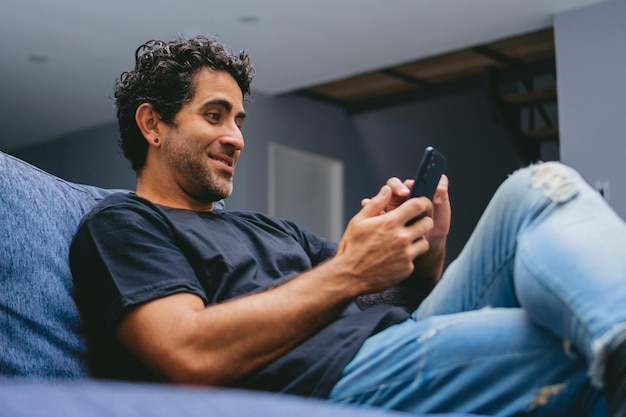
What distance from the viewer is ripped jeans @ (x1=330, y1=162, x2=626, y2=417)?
93cm

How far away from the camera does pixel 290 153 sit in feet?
24.0

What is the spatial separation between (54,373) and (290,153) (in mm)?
6108

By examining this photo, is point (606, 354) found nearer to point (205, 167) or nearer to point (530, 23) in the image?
point (205, 167)

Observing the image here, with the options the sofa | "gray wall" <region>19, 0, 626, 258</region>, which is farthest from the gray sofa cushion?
"gray wall" <region>19, 0, 626, 258</region>

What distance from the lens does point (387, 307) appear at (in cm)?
129

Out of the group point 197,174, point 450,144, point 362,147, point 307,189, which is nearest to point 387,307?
point 197,174

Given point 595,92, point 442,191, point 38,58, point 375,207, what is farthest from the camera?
point 38,58

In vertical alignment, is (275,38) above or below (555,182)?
above

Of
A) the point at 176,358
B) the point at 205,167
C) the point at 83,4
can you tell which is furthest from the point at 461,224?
the point at 176,358

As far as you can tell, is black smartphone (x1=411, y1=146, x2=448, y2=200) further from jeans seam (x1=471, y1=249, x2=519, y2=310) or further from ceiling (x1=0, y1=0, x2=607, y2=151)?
ceiling (x1=0, y1=0, x2=607, y2=151)

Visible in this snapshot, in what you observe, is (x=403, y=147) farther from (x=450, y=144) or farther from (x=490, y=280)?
(x=490, y=280)

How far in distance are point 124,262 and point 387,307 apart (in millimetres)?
397

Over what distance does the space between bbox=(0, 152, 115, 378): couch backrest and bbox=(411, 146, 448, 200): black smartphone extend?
22.2 inches

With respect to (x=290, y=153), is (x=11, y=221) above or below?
above
